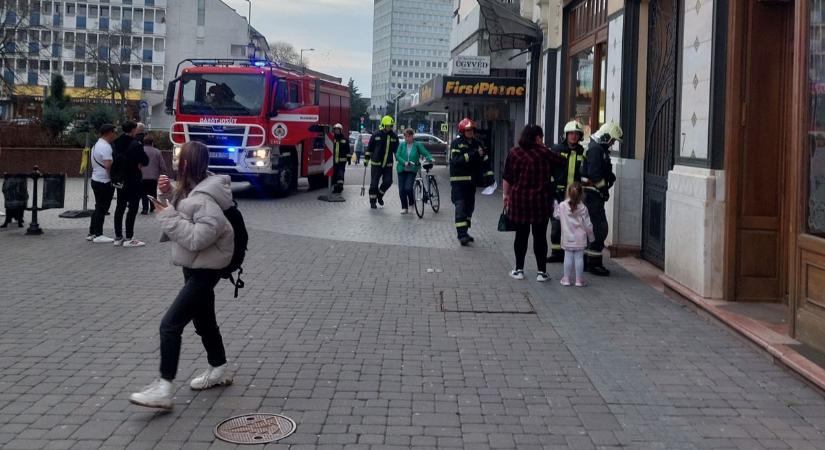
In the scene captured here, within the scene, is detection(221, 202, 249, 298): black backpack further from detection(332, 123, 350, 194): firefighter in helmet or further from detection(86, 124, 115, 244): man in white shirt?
detection(332, 123, 350, 194): firefighter in helmet

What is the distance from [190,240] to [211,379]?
107 centimetres

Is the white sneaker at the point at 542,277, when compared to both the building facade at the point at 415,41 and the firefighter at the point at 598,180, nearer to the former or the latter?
the firefighter at the point at 598,180

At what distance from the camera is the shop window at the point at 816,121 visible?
6402 millimetres

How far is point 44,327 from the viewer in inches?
304

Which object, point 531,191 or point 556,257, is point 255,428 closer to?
point 531,191

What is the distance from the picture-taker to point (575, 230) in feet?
32.9

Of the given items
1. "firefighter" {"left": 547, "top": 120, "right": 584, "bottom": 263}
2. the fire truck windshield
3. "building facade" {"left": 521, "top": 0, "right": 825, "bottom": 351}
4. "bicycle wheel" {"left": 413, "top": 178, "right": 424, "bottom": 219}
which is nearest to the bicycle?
"bicycle wheel" {"left": 413, "top": 178, "right": 424, "bottom": 219}

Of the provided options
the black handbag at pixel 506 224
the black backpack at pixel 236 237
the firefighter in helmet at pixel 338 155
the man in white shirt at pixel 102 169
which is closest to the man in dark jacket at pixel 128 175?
the man in white shirt at pixel 102 169

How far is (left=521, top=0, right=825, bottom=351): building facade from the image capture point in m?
6.60

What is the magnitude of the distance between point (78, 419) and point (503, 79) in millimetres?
20324

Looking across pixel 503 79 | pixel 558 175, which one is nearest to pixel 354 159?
pixel 503 79

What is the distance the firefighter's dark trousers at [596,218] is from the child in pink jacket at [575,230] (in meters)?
0.70

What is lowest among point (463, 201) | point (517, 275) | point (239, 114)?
point (517, 275)

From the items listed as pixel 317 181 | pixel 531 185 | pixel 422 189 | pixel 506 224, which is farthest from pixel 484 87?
pixel 531 185
